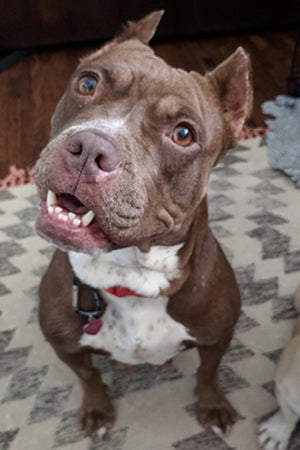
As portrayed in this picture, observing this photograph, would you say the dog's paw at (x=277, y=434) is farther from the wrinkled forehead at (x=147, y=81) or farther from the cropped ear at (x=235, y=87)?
the wrinkled forehead at (x=147, y=81)

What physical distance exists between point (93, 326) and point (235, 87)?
75cm

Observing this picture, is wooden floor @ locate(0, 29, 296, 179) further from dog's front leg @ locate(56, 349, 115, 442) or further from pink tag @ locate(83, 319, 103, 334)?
pink tag @ locate(83, 319, 103, 334)

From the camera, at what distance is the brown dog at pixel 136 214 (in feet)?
3.86

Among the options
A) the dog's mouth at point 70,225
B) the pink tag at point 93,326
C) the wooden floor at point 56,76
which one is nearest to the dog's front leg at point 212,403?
the pink tag at point 93,326

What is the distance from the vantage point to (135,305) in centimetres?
159

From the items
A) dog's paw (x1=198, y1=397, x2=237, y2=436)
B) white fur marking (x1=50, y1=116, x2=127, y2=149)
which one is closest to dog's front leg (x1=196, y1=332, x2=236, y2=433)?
dog's paw (x1=198, y1=397, x2=237, y2=436)

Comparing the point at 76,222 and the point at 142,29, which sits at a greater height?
the point at 142,29

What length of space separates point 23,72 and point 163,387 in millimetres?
2730

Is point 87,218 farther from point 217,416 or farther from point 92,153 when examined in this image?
point 217,416

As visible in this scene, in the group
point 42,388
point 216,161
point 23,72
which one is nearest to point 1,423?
point 42,388

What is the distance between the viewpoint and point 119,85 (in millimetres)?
1320

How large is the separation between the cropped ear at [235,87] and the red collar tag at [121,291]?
474mm

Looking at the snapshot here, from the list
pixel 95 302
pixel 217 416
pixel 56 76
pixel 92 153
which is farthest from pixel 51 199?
pixel 56 76

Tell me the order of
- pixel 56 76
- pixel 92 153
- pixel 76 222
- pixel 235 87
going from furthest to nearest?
pixel 56 76
pixel 235 87
pixel 76 222
pixel 92 153
